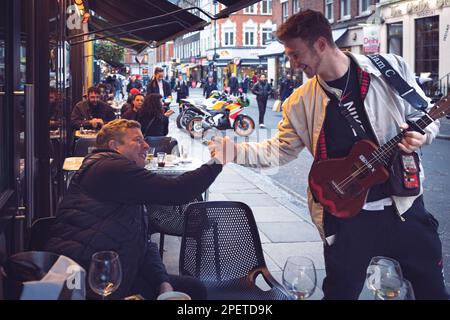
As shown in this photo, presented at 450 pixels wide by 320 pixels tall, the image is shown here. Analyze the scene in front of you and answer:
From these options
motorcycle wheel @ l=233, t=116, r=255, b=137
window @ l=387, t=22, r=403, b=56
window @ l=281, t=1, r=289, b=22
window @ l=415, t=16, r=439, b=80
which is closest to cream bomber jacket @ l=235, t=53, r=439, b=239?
motorcycle wheel @ l=233, t=116, r=255, b=137

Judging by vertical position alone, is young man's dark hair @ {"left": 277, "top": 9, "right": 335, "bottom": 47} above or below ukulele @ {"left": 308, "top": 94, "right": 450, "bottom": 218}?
above

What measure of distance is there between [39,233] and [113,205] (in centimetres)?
60

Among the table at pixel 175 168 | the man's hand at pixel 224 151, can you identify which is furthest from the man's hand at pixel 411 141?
the table at pixel 175 168

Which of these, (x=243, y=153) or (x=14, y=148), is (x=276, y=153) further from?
(x=14, y=148)

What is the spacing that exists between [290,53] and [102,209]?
4.09 ft

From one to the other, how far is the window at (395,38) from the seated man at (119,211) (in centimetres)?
2493

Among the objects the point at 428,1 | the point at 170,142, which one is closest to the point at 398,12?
the point at 428,1

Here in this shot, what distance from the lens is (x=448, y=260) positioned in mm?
5258

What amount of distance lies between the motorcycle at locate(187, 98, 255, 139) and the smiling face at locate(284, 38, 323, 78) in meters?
15.0

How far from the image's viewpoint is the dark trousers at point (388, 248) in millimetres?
2629

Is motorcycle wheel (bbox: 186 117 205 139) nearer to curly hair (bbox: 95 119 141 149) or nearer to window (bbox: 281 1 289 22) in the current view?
curly hair (bbox: 95 119 141 149)

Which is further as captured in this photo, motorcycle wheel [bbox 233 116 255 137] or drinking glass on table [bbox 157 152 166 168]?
motorcycle wheel [bbox 233 116 255 137]

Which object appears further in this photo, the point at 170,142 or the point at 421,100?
the point at 170,142

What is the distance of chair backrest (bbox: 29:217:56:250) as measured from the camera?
308 cm
